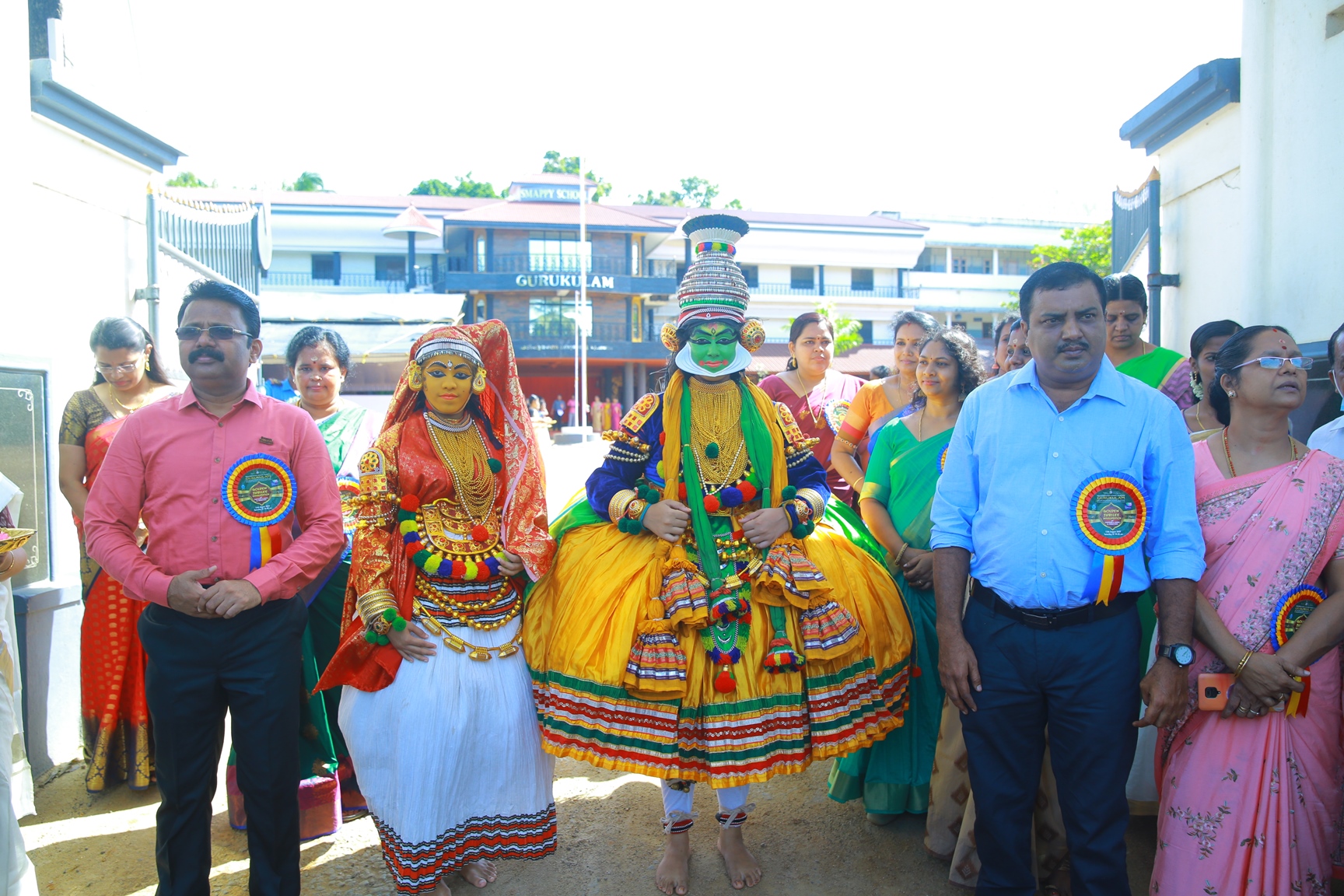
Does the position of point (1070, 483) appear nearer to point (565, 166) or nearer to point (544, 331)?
point (544, 331)

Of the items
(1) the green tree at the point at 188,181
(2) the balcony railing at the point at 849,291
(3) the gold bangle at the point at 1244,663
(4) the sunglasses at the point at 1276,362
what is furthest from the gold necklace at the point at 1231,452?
(1) the green tree at the point at 188,181

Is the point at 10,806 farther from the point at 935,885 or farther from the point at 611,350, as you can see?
the point at 611,350

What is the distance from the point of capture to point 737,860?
350cm

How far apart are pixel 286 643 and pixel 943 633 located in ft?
7.37

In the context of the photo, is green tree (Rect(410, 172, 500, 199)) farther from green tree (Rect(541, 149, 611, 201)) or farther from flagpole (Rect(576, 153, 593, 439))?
flagpole (Rect(576, 153, 593, 439))

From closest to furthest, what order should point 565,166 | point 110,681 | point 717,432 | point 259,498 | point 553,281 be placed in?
point 259,498 < point 717,432 < point 110,681 < point 553,281 < point 565,166

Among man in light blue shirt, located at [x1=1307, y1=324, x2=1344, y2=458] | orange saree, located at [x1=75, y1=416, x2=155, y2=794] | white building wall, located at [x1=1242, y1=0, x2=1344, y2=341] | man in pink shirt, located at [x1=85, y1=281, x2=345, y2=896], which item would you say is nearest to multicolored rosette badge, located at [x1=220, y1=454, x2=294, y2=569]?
man in pink shirt, located at [x1=85, y1=281, x2=345, y2=896]

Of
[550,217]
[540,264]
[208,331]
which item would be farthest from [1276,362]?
[550,217]

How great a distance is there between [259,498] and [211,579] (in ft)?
1.01

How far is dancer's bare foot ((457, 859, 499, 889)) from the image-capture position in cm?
349

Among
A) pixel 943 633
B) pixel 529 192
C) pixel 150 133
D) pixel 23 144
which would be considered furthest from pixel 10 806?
pixel 529 192

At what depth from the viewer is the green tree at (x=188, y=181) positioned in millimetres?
37500

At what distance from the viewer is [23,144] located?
462cm

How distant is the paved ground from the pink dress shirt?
141 centimetres
